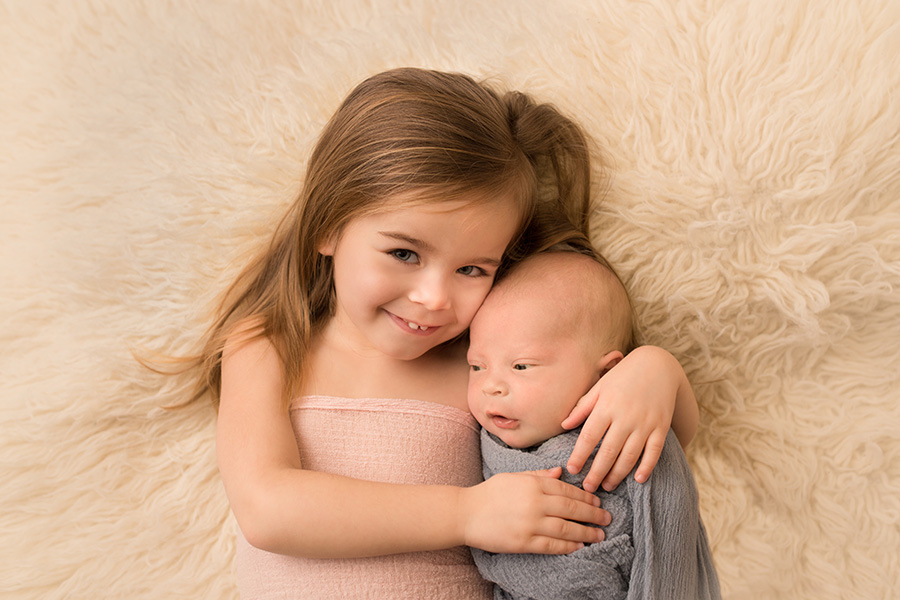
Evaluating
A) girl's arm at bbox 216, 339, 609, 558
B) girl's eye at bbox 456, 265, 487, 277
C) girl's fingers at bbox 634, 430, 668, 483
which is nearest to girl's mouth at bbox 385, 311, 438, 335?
girl's eye at bbox 456, 265, 487, 277

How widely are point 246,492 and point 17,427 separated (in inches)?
20.0

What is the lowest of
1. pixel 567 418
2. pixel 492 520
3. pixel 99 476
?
pixel 99 476

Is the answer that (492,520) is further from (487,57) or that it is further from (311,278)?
(487,57)

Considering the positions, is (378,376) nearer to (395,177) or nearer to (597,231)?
(395,177)

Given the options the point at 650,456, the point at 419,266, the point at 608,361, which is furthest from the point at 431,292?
the point at 650,456

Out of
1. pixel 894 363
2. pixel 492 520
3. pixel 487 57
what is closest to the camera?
pixel 492 520

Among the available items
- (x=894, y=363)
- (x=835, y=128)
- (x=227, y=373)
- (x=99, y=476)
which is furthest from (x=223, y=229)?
(x=894, y=363)

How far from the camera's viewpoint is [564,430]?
3.70 ft

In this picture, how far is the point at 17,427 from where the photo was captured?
4.19ft

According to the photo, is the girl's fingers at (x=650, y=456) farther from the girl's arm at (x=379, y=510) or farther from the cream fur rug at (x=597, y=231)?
the cream fur rug at (x=597, y=231)

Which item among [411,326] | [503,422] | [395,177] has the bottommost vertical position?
[503,422]

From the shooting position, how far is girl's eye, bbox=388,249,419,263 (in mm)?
1107

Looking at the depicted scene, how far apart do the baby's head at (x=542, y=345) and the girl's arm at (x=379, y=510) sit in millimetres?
101

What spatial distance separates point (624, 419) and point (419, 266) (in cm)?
39
